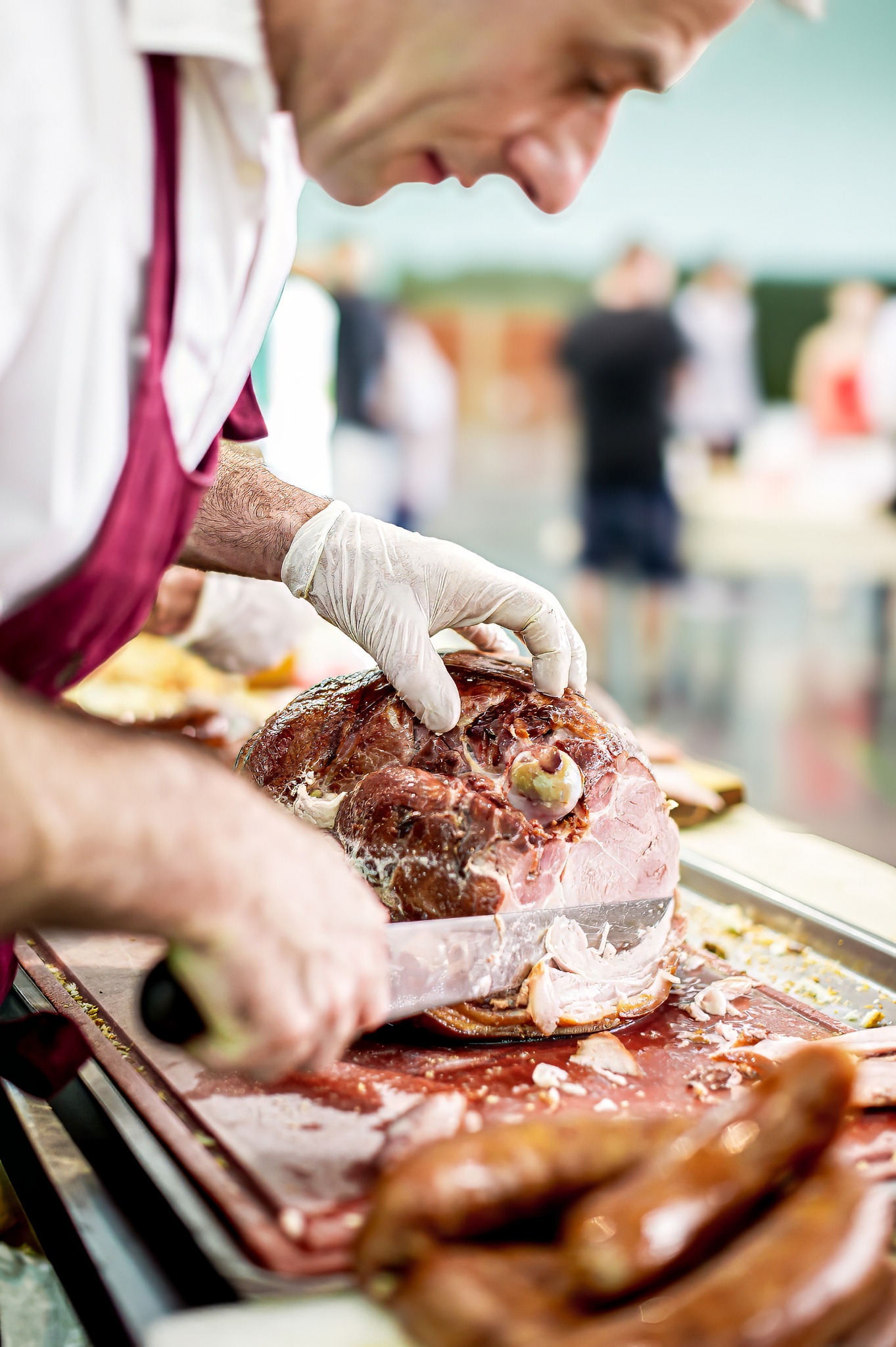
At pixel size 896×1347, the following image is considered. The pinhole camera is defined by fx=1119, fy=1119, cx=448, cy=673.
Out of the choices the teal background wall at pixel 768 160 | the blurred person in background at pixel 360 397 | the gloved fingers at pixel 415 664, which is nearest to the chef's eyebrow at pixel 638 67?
the gloved fingers at pixel 415 664

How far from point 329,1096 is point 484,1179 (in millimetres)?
647

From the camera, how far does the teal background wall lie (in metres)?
12.7

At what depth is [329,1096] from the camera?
1729mm

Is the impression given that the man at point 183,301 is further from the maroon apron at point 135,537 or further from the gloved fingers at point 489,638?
the gloved fingers at point 489,638

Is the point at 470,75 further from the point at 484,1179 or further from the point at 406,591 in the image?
the point at 484,1179

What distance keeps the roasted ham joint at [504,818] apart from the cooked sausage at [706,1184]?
0.83 metres

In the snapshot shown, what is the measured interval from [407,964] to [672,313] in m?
7.94

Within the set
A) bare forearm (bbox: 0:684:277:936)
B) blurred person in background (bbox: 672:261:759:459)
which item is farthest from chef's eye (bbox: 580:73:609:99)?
blurred person in background (bbox: 672:261:759:459)

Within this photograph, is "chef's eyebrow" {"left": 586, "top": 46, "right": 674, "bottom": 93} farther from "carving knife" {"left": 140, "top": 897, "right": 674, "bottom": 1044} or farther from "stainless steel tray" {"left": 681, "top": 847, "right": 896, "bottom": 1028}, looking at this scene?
"stainless steel tray" {"left": 681, "top": 847, "right": 896, "bottom": 1028}

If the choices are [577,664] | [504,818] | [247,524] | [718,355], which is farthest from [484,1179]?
[718,355]

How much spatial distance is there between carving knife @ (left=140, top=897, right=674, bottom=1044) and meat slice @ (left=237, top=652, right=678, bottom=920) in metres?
0.04

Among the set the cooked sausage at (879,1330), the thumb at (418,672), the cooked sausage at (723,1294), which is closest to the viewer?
the cooked sausage at (723,1294)

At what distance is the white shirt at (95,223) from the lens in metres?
1.26

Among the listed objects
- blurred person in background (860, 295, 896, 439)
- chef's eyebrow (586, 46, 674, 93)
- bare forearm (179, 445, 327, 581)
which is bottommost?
bare forearm (179, 445, 327, 581)
